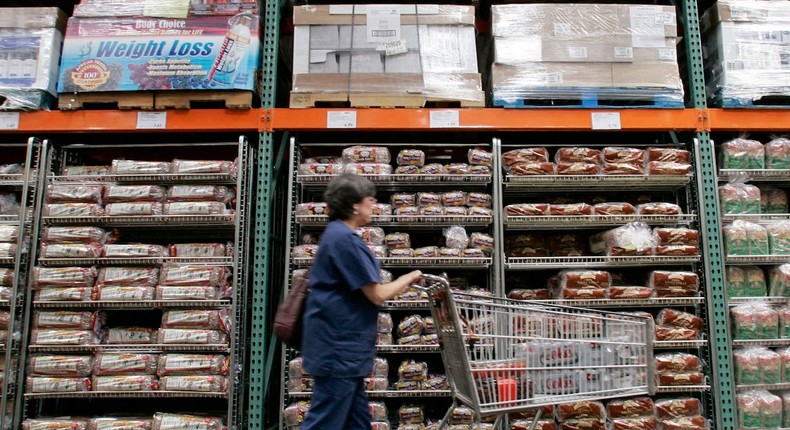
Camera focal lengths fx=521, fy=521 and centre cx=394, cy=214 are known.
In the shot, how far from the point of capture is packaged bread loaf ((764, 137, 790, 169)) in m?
3.87

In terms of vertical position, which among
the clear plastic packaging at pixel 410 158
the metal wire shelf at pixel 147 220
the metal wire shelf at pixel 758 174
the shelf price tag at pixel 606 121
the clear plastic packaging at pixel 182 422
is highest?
the shelf price tag at pixel 606 121

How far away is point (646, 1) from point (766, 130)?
5.39 ft

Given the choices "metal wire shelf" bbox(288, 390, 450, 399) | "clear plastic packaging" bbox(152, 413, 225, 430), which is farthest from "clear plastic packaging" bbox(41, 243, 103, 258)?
"metal wire shelf" bbox(288, 390, 450, 399)

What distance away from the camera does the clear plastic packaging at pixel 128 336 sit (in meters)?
3.74

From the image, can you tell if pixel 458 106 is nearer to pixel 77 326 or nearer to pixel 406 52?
pixel 406 52

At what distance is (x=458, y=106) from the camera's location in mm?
3910

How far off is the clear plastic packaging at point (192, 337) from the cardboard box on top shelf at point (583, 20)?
2.99 metres

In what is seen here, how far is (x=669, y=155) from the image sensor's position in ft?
12.5

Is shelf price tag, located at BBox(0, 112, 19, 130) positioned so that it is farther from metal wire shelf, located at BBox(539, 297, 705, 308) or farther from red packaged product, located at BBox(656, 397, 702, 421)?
red packaged product, located at BBox(656, 397, 702, 421)

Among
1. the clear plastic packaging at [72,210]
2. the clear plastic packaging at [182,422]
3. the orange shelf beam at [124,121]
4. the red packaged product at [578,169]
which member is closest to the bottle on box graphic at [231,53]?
the orange shelf beam at [124,121]

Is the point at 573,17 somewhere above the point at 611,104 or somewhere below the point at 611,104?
above

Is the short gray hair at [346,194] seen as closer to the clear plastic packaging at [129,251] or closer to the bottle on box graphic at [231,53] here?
the bottle on box graphic at [231,53]

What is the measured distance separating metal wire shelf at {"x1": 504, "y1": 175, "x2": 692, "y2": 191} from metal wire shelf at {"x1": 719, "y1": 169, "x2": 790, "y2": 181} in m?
0.28

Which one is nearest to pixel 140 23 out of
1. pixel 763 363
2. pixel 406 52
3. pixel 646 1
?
pixel 406 52
